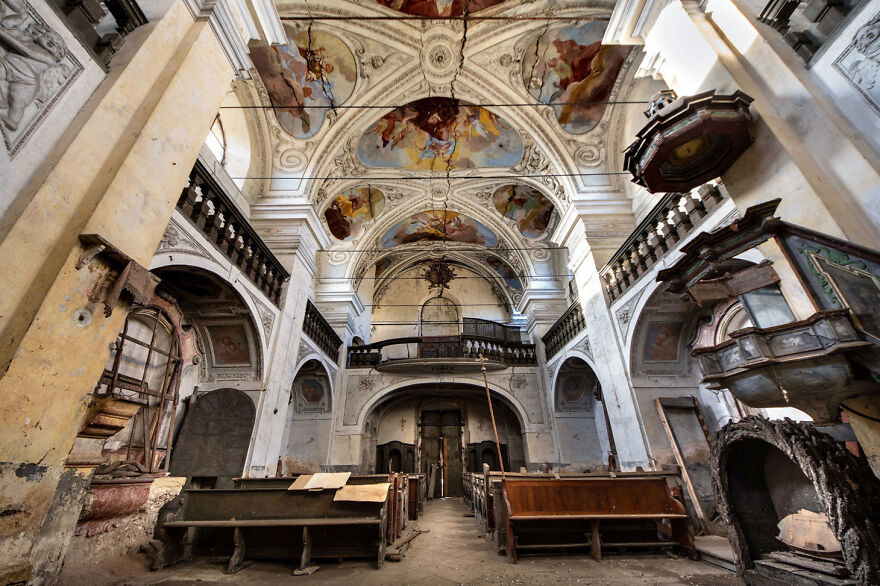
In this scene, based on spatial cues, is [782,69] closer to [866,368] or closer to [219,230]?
[866,368]

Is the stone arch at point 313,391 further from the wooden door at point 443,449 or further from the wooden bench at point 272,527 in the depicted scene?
the wooden bench at point 272,527

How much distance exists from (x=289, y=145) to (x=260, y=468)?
671 cm

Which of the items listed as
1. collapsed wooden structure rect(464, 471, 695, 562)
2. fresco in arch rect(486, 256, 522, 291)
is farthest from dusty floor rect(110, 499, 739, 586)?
fresco in arch rect(486, 256, 522, 291)

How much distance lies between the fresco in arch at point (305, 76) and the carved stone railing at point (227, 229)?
2.89 m

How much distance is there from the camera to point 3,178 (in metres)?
2.11

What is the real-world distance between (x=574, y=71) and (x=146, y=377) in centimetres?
956

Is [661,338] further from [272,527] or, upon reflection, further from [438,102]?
[438,102]

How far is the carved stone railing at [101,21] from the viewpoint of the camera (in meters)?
2.62

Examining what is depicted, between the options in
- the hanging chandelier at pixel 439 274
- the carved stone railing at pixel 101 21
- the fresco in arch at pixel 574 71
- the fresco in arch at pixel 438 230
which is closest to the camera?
the carved stone railing at pixel 101 21

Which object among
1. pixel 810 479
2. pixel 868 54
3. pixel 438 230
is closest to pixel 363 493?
pixel 810 479

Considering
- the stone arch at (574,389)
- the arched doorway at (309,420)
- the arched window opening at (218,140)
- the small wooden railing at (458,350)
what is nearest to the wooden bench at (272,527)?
the arched doorway at (309,420)

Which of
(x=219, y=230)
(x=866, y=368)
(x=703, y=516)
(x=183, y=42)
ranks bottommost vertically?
(x=703, y=516)

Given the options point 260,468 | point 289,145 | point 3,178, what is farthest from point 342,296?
point 3,178

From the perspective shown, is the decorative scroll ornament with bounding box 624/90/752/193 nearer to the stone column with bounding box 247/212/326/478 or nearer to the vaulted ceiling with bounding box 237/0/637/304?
the vaulted ceiling with bounding box 237/0/637/304
